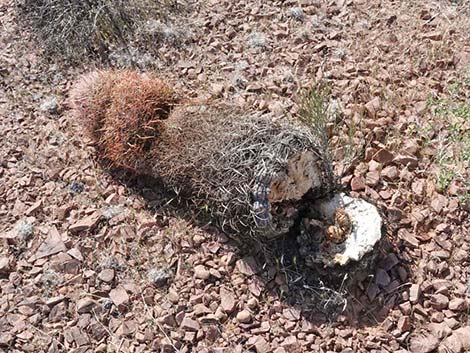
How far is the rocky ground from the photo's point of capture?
2.97 m

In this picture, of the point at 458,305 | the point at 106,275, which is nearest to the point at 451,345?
the point at 458,305

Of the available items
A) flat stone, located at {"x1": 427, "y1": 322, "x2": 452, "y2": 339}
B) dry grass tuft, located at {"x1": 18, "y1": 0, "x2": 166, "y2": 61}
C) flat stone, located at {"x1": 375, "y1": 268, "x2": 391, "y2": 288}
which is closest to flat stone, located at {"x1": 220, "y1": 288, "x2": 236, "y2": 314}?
flat stone, located at {"x1": 375, "y1": 268, "x2": 391, "y2": 288}

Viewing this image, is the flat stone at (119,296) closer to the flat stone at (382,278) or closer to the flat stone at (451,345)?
the flat stone at (382,278)

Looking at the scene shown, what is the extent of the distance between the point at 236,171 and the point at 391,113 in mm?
1271

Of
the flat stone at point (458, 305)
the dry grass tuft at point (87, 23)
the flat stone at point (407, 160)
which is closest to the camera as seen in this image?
the flat stone at point (458, 305)

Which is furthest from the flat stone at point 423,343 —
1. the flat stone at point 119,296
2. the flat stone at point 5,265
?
the flat stone at point 5,265

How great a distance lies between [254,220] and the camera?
2967 millimetres

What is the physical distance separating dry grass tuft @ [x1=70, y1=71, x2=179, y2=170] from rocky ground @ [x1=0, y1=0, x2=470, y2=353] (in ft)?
0.71

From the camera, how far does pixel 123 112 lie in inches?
134

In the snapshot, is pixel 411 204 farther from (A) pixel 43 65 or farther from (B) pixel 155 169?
(A) pixel 43 65

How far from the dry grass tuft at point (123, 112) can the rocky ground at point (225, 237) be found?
0.22 metres

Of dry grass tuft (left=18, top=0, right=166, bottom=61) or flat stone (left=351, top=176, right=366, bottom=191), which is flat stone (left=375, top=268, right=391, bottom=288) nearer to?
flat stone (left=351, top=176, right=366, bottom=191)

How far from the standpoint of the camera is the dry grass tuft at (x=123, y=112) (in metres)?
3.37

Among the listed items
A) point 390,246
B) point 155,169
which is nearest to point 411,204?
point 390,246
